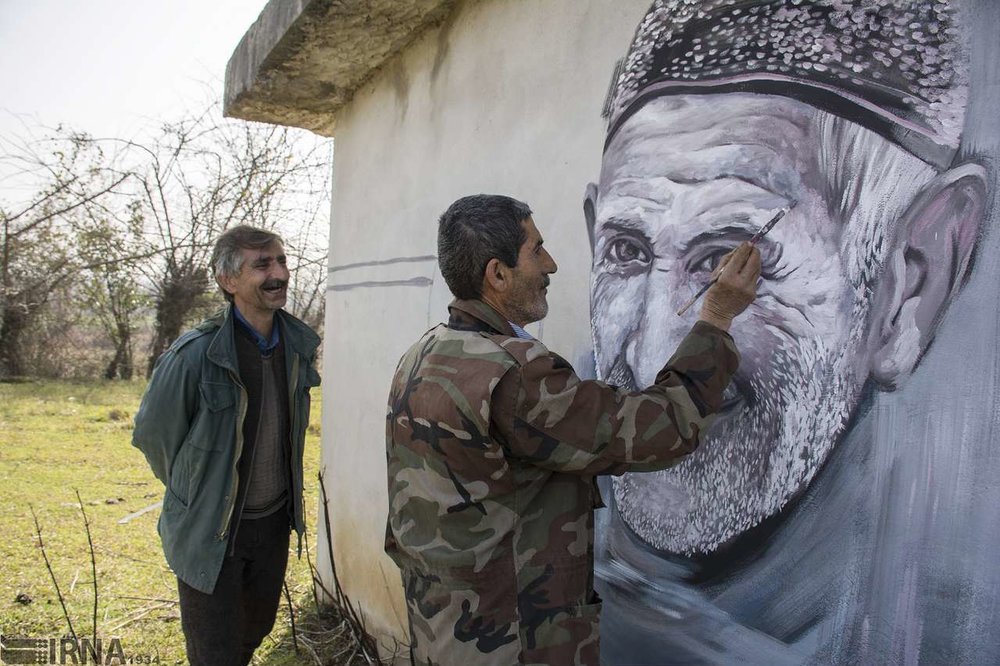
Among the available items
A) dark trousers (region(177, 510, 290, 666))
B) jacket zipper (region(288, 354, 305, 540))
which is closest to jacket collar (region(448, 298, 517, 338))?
jacket zipper (region(288, 354, 305, 540))

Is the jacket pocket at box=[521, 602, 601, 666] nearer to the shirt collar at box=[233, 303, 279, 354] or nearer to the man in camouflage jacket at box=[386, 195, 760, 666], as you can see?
the man in camouflage jacket at box=[386, 195, 760, 666]

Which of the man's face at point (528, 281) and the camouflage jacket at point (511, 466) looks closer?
the camouflage jacket at point (511, 466)

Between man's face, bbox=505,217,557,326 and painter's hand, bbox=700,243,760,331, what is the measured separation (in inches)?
13.8

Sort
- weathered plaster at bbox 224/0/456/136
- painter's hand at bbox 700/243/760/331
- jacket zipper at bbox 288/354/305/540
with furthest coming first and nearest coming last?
weathered plaster at bbox 224/0/456/136 → jacket zipper at bbox 288/354/305/540 → painter's hand at bbox 700/243/760/331

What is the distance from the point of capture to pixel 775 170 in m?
1.73

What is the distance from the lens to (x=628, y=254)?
2080 millimetres

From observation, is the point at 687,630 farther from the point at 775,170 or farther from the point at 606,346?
the point at 775,170

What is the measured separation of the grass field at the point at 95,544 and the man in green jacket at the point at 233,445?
890 millimetres

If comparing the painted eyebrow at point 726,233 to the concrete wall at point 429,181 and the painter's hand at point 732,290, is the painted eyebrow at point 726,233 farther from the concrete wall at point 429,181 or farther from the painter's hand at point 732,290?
the concrete wall at point 429,181

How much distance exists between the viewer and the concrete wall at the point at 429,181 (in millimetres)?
2293

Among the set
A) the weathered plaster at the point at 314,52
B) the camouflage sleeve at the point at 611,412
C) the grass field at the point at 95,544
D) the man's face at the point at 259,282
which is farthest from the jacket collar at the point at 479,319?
the grass field at the point at 95,544

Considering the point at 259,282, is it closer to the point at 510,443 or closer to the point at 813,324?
the point at 510,443

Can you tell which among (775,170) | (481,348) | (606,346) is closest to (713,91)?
(775,170)

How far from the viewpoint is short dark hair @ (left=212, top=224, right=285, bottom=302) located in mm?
2568
